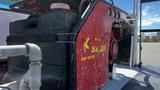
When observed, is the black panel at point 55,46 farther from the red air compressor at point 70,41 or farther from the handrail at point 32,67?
the handrail at point 32,67

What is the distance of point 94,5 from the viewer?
5.90ft

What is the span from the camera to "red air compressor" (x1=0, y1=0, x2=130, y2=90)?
1.58 meters

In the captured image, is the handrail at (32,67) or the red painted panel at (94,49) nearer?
the handrail at (32,67)

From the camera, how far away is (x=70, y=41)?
154 centimetres

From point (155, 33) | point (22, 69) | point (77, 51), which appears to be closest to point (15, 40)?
point (22, 69)

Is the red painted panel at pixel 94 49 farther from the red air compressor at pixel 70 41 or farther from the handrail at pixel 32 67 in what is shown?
the handrail at pixel 32 67

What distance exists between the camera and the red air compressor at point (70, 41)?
5.17 ft

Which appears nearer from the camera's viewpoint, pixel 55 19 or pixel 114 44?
pixel 55 19

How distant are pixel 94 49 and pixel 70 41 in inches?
13.0

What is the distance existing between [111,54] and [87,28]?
72 centimetres

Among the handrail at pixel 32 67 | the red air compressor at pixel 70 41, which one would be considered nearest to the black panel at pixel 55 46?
the red air compressor at pixel 70 41

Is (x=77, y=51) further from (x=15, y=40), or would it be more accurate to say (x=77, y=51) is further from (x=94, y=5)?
(x=15, y=40)

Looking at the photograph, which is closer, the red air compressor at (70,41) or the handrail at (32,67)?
the handrail at (32,67)

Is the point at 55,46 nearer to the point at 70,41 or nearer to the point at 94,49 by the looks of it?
the point at 70,41
